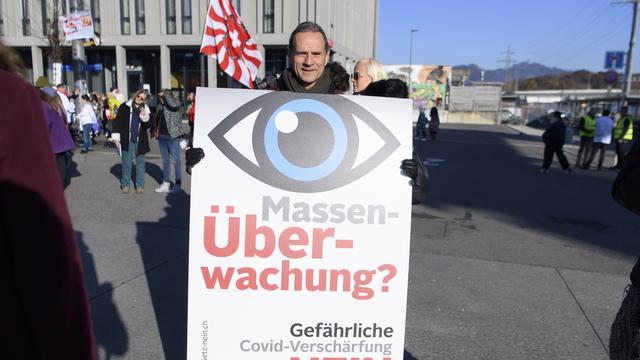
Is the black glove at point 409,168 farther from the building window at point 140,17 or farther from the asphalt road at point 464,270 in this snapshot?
the building window at point 140,17

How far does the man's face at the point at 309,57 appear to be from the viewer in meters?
2.90

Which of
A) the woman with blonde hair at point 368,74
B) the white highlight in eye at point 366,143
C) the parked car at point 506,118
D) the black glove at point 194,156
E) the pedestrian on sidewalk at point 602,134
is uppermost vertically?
the woman with blonde hair at point 368,74

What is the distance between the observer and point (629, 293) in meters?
1.91

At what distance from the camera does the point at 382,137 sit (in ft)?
7.72

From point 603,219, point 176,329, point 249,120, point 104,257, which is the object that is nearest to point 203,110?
point 249,120

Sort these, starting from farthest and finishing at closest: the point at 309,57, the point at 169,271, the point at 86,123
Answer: the point at 86,123 → the point at 169,271 → the point at 309,57

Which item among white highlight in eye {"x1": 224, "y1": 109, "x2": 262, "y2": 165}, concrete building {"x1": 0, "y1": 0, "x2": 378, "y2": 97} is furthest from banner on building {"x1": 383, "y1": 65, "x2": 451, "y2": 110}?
white highlight in eye {"x1": 224, "y1": 109, "x2": 262, "y2": 165}

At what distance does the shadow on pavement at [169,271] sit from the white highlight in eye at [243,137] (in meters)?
1.65

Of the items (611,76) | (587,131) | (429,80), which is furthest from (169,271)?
(429,80)

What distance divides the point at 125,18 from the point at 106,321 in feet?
103

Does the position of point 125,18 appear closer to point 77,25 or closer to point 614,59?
point 77,25

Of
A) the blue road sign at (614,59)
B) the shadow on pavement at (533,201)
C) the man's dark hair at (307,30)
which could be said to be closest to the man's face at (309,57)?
the man's dark hair at (307,30)

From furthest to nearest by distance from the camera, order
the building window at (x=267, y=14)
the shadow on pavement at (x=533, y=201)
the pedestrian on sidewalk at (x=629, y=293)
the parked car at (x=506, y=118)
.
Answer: the parked car at (x=506, y=118)
the building window at (x=267, y=14)
the shadow on pavement at (x=533, y=201)
the pedestrian on sidewalk at (x=629, y=293)

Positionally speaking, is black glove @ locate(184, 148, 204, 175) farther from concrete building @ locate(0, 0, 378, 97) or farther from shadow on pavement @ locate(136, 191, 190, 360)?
concrete building @ locate(0, 0, 378, 97)
